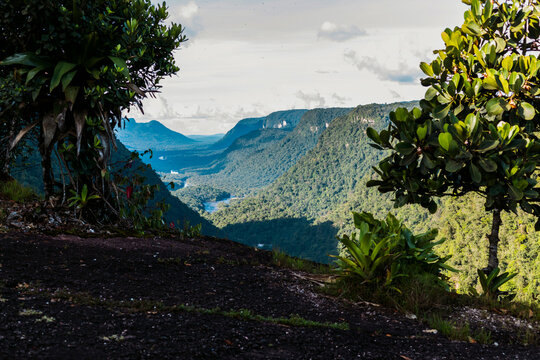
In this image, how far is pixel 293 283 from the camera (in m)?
4.93

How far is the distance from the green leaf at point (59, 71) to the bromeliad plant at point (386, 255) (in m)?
4.31

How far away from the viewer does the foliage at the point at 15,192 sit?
642 centimetres

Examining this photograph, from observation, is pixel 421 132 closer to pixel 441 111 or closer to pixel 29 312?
pixel 441 111

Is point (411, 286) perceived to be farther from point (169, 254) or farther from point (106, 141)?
point (106, 141)

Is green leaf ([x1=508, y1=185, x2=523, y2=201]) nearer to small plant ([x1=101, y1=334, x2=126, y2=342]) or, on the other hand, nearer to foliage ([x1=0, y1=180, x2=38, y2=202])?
small plant ([x1=101, y1=334, x2=126, y2=342])

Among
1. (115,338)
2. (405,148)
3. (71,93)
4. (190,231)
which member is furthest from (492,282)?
(71,93)

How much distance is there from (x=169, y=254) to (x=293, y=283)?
68.3 inches

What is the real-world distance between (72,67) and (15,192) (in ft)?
8.64

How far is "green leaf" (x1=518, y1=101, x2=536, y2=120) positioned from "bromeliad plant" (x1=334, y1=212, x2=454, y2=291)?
1747mm

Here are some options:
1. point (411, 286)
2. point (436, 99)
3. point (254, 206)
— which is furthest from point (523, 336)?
point (254, 206)

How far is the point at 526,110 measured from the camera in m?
4.38

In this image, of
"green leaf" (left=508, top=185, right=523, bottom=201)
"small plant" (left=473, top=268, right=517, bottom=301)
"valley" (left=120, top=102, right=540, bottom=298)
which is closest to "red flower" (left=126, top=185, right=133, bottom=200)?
"small plant" (left=473, top=268, right=517, bottom=301)

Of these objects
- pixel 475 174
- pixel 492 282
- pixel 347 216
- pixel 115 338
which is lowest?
pixel 347 216

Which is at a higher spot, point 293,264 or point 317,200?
point 293,264
